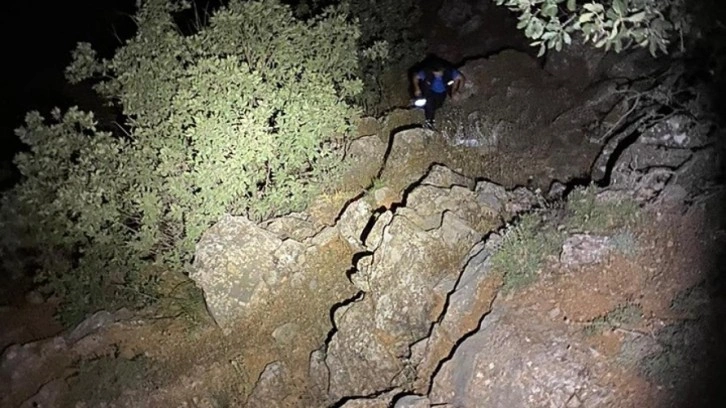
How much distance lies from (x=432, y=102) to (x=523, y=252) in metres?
5.00

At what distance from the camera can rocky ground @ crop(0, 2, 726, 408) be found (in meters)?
7.70

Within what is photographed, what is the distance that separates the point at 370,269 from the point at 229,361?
2.74 metres

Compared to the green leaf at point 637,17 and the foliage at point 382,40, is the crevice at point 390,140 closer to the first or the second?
the foliage at point 382,40

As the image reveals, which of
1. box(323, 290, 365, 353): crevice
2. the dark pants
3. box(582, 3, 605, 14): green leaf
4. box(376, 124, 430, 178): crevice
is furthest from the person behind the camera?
the dark pants

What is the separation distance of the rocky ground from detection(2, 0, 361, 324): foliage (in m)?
0.73

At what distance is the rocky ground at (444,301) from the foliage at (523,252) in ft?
0.10

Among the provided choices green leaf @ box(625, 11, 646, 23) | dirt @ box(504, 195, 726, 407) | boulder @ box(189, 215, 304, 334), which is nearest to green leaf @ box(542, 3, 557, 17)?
green leaf @ box(625, 11, 646, 23)

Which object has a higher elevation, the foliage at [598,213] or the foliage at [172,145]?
the foliage at [172,145]

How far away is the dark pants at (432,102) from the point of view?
12891 millimetres

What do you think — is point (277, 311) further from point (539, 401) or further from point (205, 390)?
point (539, 401)

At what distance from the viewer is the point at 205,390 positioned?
9.60m

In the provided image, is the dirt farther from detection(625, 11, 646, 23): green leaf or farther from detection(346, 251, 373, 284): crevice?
detection(625, 11, 646, 23): green leaf

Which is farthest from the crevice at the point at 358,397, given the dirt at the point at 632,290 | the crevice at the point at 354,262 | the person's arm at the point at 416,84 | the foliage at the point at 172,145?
the person's arm at the point at 416,84

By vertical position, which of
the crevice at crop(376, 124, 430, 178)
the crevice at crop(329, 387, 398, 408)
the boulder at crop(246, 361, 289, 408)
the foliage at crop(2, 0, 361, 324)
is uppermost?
the foliage at crop(2, 0, 361, 324)
